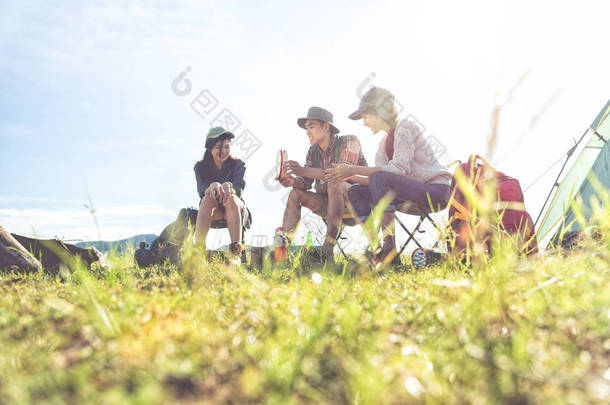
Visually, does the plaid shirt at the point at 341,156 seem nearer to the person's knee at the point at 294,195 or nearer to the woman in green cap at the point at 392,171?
the person's knee at the point at 294,195

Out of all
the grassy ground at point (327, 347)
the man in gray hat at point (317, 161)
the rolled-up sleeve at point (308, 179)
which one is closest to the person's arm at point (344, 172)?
the man in gray hat at point (317, 161)

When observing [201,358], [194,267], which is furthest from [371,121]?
[201,358]

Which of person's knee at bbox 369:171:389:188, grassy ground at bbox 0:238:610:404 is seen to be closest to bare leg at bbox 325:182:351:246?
person's knee at bbox 369:171:389:188

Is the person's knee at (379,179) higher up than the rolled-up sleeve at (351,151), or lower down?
lower down

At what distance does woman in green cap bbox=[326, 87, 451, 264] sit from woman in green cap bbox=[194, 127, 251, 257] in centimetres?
116

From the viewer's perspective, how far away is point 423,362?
112 centimetres

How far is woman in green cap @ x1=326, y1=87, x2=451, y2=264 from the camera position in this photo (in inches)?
154

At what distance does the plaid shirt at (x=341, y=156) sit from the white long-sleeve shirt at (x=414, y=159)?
84 centimetres

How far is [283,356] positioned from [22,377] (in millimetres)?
650

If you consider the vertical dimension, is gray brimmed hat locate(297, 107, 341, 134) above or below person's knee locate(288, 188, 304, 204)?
above

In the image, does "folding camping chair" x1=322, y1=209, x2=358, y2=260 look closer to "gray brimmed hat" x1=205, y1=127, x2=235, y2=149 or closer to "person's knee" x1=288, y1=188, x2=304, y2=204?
"person's knee" x1=288, y1=188, x2=304, y2=204

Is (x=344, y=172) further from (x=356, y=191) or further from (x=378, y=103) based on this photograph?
(x=378, y=103)

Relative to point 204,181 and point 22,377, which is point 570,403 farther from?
point 204,181

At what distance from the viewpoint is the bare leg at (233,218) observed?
4.47 meters
